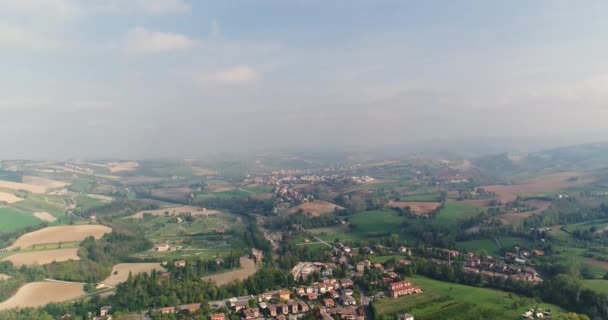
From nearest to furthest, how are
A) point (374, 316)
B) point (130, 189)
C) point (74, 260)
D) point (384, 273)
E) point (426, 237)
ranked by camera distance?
point (374, 316) → point (384, 273) → point (74, 260) → point (426, 237) → point (130, 189)

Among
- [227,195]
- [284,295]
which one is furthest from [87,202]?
[284,295]

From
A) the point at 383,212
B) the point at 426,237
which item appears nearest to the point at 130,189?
the point at 383,212

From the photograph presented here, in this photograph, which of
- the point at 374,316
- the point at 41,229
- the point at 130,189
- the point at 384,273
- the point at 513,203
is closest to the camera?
the point at 374,316

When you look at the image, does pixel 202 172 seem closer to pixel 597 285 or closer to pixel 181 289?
pixel 181 289

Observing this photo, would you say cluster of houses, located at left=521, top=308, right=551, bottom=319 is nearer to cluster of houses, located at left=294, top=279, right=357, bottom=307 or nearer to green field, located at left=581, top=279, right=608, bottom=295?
green field, located at left=581, top=279, right=608, bottom=295

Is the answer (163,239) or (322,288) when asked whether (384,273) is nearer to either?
(322,288)

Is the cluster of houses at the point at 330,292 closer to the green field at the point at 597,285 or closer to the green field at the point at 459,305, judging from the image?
the green field at the point at 459,305

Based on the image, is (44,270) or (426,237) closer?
(44,270)
